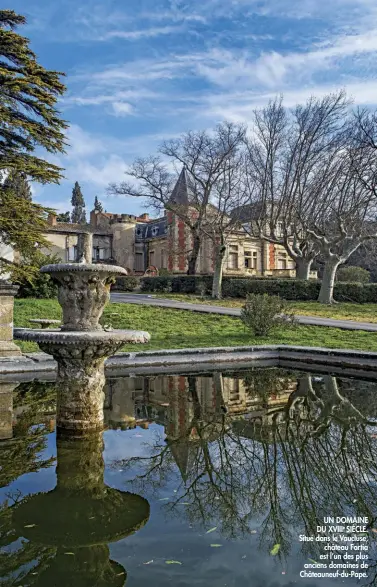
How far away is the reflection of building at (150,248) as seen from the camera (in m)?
42.8

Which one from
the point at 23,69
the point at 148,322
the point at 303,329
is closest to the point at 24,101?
the point at 23,69

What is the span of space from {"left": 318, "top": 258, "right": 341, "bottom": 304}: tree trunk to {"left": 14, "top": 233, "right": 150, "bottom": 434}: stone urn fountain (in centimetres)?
2144

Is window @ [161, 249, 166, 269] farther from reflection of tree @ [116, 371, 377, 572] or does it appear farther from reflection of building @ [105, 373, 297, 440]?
reflection of tree @ [116, 371, 377, 572]

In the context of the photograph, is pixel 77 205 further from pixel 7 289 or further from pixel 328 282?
pixel 7 289

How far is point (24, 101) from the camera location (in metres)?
17.8

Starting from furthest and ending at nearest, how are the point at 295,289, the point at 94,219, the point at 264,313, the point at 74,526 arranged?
the point at 94,219
the point at 295,289
the point at 264,313
the point at 74,526

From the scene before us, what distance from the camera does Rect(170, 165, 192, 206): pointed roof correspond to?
32859mm

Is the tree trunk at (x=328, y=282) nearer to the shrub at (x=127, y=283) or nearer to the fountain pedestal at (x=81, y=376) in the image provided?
the shrub at (x=127, y=283)

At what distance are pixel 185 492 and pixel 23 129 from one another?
1702 centimetres

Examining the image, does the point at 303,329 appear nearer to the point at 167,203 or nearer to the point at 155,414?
the point at 155,414

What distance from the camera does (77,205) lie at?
2724 inches

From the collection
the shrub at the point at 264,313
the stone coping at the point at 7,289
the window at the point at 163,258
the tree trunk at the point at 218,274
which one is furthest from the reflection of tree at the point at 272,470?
the window at the point at 163,258

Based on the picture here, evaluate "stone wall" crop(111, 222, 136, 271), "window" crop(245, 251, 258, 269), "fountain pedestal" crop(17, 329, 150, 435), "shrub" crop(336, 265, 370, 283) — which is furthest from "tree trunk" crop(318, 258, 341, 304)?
"stone wall" crop(111, 222, 136, 271)

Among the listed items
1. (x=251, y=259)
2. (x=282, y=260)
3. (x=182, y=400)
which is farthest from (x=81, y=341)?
(x=282, y=260)
